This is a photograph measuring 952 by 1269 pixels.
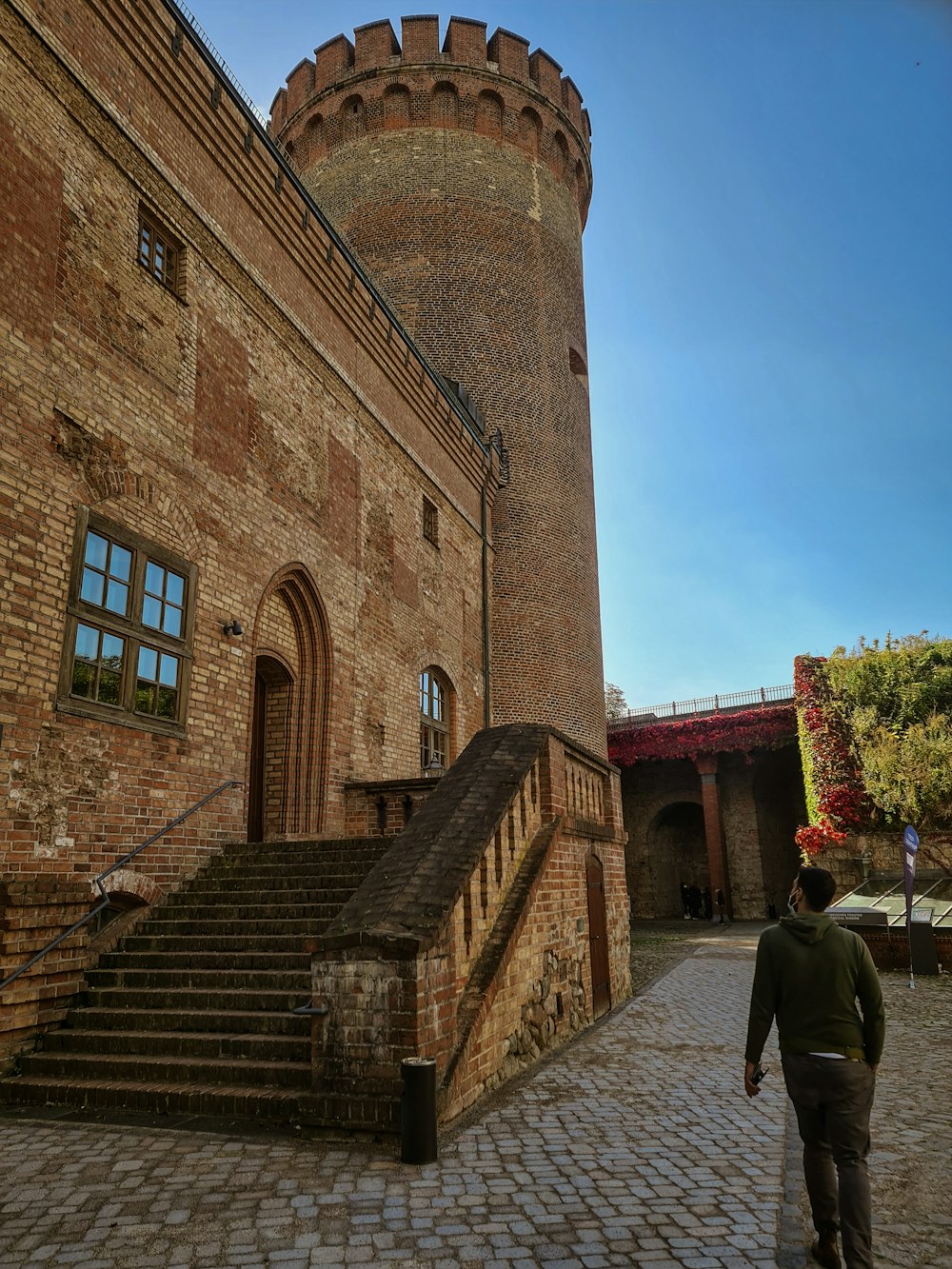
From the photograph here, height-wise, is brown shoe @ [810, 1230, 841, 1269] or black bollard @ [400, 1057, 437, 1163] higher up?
black bollard @ [400, 1057, 437, 1163]

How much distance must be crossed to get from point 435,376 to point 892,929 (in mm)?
12164

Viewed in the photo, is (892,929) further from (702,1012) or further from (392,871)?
(392,871)

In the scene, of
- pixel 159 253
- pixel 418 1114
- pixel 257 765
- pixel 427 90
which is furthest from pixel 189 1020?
pixel 427 90

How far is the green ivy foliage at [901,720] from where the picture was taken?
64.5ft

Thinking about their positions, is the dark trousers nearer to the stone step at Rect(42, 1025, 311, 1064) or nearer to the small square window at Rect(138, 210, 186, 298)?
the stone step at Rect(42, 1025, 311, 1064)

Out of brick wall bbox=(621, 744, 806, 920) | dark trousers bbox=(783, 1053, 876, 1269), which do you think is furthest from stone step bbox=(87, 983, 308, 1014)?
brick wall bbox=(621, 744, 806, 920)

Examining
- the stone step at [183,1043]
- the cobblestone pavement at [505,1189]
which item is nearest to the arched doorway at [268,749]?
the stone step at [183,1043]

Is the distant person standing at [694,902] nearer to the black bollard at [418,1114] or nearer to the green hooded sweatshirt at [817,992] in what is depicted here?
the black bollard at [418,1114]

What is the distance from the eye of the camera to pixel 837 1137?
3291mm

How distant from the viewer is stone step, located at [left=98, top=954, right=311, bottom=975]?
21.8 feet

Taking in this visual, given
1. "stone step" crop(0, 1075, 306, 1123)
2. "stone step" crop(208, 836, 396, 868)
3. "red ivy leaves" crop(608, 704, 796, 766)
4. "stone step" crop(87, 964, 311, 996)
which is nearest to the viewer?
"stone step" crop(0, 1075, 306, 1123)

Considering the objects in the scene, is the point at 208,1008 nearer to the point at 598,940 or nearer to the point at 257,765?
the point at 598,940

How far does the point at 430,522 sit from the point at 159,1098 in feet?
39.4

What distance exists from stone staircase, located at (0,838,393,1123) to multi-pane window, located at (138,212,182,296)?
631 centimetres
